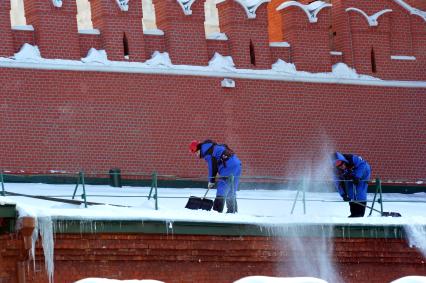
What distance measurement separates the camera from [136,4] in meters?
31.9

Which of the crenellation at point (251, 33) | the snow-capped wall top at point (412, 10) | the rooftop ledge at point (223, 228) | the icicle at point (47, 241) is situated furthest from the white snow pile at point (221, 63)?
the icicle at point (47, 241)

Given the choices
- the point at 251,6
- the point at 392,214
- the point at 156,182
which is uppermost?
the point at 251,6

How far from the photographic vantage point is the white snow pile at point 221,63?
32.6 meters

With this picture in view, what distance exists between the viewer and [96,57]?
31438 millimetres

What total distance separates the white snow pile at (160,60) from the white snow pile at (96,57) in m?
0.88

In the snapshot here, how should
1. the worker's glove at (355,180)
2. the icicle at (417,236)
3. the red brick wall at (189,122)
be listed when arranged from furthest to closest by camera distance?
the red brick wall at (189,122) < the worker's glove at (355,180) < the icicle at (417,236)

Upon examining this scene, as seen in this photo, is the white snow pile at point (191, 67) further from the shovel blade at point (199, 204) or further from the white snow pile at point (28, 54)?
the shovel blade at point (199, 204)

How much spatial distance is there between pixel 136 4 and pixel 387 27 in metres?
5.06

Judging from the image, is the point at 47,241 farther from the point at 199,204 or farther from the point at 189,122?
the point at 189,122

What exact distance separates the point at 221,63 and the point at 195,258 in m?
6.55

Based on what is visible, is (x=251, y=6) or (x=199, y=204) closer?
(x=199, y=204)

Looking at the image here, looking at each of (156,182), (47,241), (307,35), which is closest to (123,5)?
(307,35)

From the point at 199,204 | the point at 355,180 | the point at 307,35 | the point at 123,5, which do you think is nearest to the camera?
the point at 199,204

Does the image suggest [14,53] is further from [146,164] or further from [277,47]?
[277,47]
